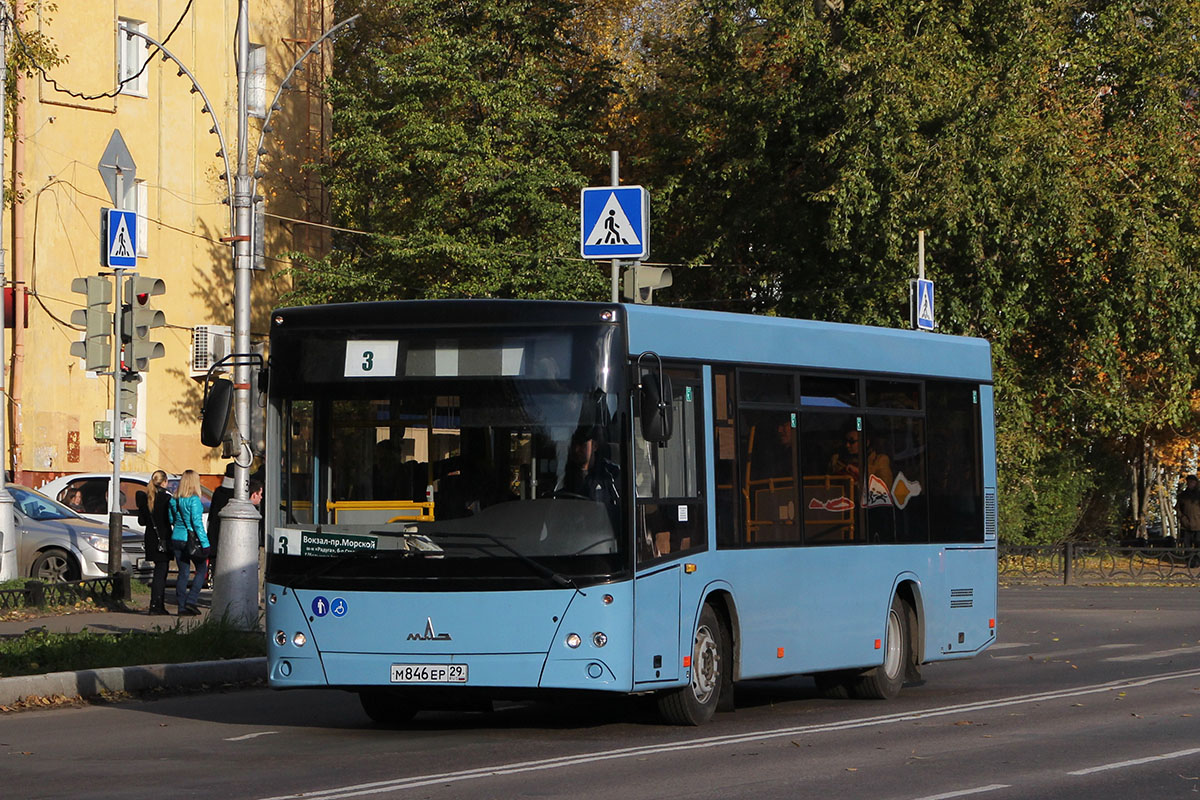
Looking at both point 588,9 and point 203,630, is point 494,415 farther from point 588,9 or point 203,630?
point 588,9

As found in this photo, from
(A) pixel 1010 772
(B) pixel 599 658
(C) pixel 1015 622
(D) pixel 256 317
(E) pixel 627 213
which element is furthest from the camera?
(D) pixel 256 317

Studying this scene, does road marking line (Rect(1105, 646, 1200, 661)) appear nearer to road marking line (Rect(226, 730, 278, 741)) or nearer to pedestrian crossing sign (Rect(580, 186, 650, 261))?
pedestrian crossing sign (Rect(580, 186, 650, 261))

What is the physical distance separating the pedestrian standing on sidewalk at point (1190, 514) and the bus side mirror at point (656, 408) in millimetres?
26578

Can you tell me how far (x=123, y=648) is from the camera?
15961 mm

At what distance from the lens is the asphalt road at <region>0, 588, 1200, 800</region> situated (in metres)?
9.59

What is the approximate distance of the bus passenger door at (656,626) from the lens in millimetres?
11734

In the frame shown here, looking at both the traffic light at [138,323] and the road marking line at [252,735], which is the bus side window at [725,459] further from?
the traffic light at [138,323]

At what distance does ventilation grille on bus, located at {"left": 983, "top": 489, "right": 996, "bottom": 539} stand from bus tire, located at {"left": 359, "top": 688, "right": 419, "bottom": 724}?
5.52 meters

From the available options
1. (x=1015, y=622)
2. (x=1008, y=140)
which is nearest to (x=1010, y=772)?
(x=1015, y=622)

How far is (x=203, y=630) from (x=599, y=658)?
255 inches

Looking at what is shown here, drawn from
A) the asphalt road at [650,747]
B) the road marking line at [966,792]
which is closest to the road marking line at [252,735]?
the asphalt road at [650,747]

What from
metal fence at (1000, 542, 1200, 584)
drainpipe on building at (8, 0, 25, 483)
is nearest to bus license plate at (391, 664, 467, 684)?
metal fence at (1000, 542, 1200, 584)

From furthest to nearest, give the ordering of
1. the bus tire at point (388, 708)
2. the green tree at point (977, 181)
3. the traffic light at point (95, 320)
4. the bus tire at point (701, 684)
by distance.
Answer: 1. the green tree at point (977, 181)
2. the traffic light at point (95, 320)
3. the bus tire at point (388, 708)
4. the bus tire at point (701, 684)

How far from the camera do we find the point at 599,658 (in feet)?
37.9
